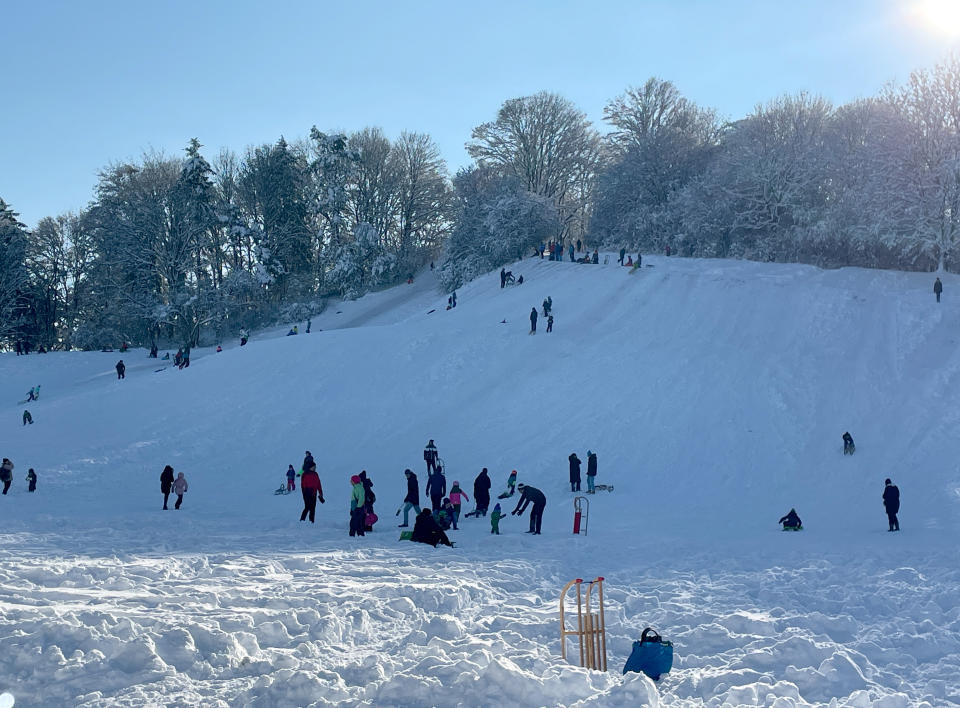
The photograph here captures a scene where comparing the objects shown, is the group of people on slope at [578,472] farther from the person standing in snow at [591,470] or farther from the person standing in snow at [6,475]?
the person standing in snow at [6,475]

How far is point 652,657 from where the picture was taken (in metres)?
7.86

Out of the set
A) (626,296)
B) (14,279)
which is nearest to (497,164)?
(626,296)

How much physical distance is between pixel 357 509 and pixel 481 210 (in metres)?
43.5

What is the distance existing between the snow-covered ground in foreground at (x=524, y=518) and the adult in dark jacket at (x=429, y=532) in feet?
1.80

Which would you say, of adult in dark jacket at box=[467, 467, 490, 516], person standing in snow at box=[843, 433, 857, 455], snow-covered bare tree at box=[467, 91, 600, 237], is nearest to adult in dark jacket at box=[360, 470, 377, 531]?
adult in dark jacket at box=[467, 467, 490, 516]

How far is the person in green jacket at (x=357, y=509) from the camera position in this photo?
1595cm

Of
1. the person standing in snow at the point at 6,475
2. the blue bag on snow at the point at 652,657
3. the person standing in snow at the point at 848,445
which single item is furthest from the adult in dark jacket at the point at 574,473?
the person standing in snow at the point at 6,475

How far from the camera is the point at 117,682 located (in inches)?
263

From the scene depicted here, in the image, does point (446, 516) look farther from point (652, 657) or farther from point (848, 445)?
point (848, 445)

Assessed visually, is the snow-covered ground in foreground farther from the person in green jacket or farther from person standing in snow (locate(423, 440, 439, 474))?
person standing in snow (locate(423, 440, 439, 474))

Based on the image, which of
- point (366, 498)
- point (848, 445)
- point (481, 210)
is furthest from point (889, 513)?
point (481, 210)

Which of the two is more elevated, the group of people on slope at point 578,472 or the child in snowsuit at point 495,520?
the group of people on slope at point 578,472

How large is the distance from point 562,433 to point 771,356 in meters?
10.8

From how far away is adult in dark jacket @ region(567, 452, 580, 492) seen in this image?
22891mm
